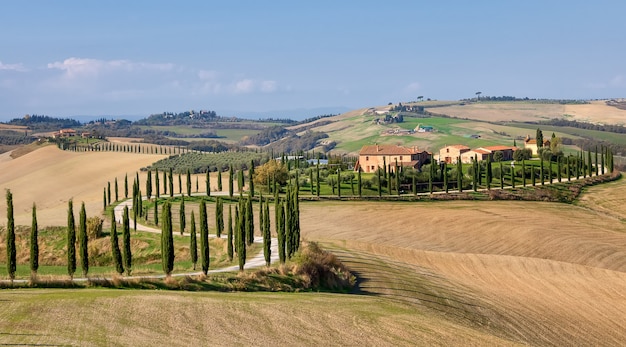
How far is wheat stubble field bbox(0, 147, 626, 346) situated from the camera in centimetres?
3238

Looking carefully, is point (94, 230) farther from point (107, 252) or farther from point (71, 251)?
point (71, 251)

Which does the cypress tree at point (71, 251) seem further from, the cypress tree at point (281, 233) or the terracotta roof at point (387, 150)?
the terracotta roof at point (387, 150)

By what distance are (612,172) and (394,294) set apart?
314 ft

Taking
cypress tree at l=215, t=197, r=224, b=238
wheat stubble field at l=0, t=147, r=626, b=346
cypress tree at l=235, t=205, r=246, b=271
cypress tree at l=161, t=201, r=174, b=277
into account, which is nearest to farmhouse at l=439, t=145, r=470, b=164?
wheat stubble field at l=0, t=147, r=626, b=346

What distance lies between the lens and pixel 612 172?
12950 cm

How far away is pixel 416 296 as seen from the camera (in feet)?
153

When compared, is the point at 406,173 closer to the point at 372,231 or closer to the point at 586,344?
the point at 372,231

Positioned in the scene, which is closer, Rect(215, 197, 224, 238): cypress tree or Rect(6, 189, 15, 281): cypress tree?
Rect(6, 189, 15, 281): cypress tree

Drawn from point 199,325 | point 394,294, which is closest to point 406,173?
point 394,294

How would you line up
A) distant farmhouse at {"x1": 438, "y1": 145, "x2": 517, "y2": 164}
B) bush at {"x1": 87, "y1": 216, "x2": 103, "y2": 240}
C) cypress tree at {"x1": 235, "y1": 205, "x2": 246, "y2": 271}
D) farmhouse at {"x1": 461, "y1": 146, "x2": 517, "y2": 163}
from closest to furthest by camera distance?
cypress tree at {"x1": 235, "y1": 205, "x2": 246, "y2": 271}, bush at {"x1": 87, "y1": 216, "x2": 103, "y2": 240}, farmhouse at {"x1": 461, "y1": 146, "x2": 517, "y2": 163}, distant farmhouse at {"x1": 438, "y1": 145, "x2": 517, "y2": 164}

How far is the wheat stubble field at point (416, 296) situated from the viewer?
32375 millimetres

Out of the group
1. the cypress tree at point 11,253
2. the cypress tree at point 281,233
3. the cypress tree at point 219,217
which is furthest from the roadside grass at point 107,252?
the cypress tree at point 11,253

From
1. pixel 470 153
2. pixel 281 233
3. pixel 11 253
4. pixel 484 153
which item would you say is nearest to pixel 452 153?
pixel 470 153

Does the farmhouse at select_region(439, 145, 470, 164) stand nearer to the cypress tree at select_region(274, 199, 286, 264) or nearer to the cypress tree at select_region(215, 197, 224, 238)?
the cypress tree at select_region(215, 197, 224, 238)
